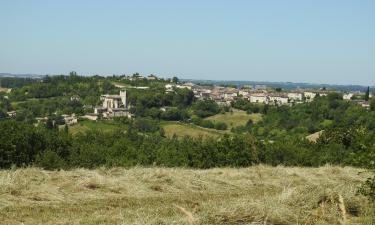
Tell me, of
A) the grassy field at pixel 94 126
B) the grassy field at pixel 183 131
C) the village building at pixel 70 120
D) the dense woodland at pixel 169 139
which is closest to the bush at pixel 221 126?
the dense woodland at pixel 169 139

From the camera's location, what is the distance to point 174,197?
27.5 ft

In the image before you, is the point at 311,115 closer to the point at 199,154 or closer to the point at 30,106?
the point at 30,106

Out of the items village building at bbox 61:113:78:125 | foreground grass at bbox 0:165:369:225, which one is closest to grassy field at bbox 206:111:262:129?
village building at bbox 61:113:78:125

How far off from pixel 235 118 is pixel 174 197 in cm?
8783

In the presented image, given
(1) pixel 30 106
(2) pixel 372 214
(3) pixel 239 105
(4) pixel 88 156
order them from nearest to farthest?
(2) pixel 372 214 → (4) pixel 88 156 → (1) pixel 30 106 → (3) pixel 239 105

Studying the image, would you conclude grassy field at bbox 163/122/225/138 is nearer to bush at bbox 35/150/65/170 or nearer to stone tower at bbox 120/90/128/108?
stone tower at bbox 120/90/128/108

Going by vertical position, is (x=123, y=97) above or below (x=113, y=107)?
above

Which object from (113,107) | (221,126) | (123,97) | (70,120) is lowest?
(221,126)

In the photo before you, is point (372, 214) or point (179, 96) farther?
point (179, 96)

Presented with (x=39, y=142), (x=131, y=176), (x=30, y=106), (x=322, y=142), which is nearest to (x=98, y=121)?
(x=30, y=106)

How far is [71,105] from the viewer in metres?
105

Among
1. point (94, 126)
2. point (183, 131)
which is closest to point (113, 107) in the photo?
point (94, 126)

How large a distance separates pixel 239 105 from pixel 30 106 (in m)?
45.5

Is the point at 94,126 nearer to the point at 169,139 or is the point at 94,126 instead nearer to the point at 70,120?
the point at 70,120
